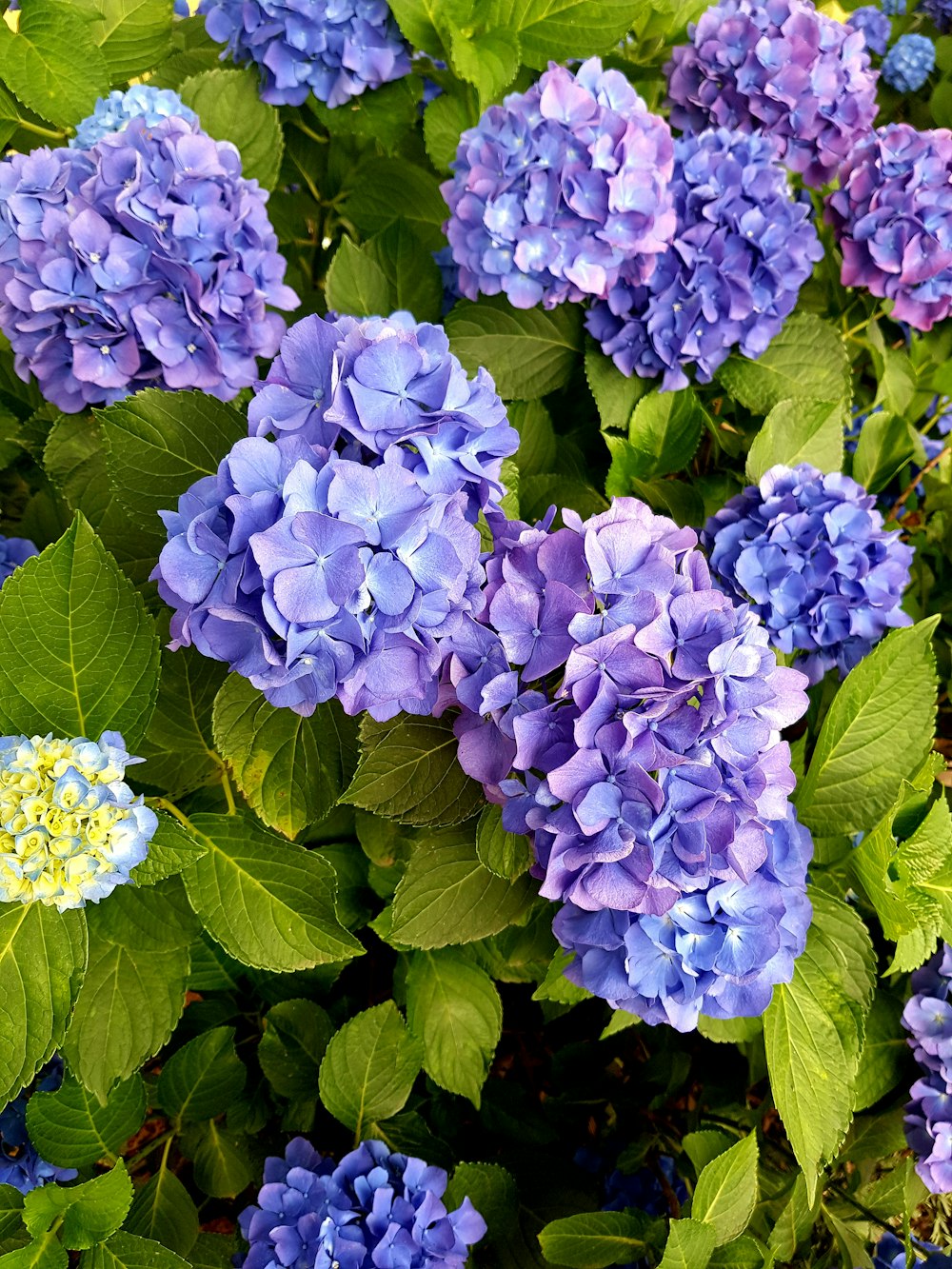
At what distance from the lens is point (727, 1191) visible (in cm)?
94

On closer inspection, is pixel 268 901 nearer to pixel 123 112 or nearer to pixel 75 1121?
pixel 75 1121

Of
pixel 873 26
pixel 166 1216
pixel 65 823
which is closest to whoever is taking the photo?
pixel 65 823

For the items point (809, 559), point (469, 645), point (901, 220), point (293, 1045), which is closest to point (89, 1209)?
point (293, 1045)

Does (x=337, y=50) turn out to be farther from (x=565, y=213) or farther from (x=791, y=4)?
(x=791, y=4)

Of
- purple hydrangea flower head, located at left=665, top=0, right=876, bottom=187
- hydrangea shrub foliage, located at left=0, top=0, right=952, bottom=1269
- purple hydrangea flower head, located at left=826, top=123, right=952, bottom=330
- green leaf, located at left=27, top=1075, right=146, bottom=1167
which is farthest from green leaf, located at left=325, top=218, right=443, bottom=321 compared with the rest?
green leaf, located at left=27, top=1075, right=146, bottom=1167

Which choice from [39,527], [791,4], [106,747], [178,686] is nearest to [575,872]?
[106,747]

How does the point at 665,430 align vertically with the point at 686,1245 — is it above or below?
above

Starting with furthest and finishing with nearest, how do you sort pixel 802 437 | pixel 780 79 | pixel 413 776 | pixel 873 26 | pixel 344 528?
1. pixel 873 26
2. pixel 780 79
3. pixel 802 437
4. pixel 413 776
5. pixel 344 528

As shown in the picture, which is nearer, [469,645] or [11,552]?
[469,645]

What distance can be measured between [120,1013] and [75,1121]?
222 mm

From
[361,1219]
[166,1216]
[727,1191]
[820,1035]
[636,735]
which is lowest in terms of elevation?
[166,1216]

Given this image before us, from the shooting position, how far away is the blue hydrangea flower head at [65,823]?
2.41ft

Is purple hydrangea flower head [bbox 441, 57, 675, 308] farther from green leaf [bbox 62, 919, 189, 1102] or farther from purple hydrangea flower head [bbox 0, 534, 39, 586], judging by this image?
green leaf [bbox 62, 919, 189, 1102]

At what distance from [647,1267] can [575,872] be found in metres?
0.74
